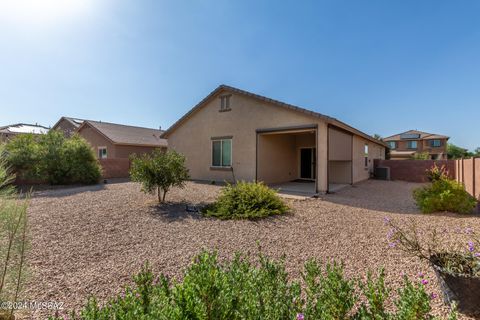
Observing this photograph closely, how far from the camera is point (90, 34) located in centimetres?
746

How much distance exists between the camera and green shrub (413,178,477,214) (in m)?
6.40

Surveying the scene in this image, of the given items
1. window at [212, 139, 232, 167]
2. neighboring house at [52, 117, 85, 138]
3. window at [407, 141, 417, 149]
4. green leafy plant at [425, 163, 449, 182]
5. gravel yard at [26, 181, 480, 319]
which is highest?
neighboring house at [52, 117, 85, 138]

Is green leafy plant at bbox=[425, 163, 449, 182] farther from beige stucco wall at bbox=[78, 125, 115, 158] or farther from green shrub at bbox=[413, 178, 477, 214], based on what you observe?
beige stucco wall at bbox=[78, 125, 115, 158]

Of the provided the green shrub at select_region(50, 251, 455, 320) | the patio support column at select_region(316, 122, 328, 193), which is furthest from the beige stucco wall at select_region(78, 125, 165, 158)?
the green shrub at select_region(50, 251, 455, 320)

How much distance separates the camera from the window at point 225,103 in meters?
13.2

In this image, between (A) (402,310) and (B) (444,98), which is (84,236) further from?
(B) (444,98)

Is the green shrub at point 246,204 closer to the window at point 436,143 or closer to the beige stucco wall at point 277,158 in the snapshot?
the beige stucco wall at point 277,158

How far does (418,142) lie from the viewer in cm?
4534

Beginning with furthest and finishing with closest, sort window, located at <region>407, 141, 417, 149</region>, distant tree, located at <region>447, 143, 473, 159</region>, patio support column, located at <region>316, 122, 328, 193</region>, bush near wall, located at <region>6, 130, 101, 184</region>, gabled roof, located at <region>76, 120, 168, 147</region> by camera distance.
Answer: distant tree, located at <region>447, 143, 473, 159</region> → window, located at <region>407, 141, 417, 149</region> → gabled roof, located at <region>76, 120, 168, 147</region> → bush near wall, located at <region>6, 130, 101, 184</region> → patio support column, located at <region>316, 122, 328, 193</region>

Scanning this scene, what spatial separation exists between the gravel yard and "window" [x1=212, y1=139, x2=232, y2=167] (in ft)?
19.5

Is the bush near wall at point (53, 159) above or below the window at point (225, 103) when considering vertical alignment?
below

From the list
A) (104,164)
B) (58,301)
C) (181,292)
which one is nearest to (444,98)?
(181,292)

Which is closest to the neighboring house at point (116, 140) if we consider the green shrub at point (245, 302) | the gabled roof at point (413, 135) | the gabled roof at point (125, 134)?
the gabled roof at point (125, 134)

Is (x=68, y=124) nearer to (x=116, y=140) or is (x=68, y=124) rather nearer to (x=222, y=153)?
(x=116, y=140)
